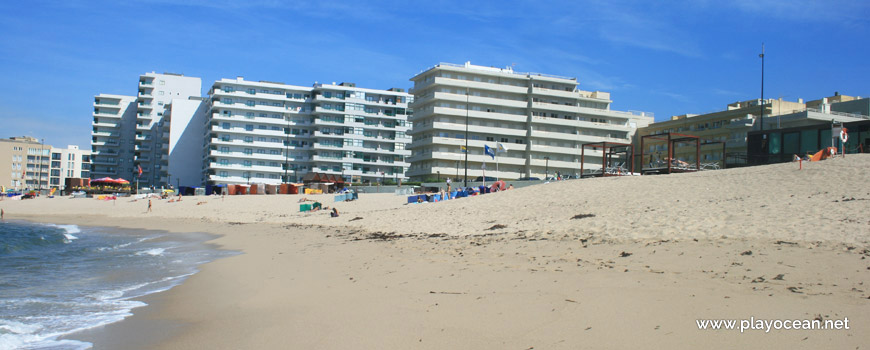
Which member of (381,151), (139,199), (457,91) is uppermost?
(457,91)

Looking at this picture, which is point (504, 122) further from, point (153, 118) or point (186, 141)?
point (153, 118)

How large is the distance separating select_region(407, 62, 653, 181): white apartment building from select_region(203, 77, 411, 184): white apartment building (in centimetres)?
1355

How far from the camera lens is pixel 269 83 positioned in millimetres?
92875

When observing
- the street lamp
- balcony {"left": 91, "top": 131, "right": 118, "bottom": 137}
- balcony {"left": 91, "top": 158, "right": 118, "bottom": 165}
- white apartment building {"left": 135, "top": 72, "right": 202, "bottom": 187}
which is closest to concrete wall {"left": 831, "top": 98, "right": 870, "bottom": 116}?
the street lamp

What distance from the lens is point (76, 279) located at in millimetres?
12789

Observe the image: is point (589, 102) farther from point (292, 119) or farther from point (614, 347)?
point (614, 347)

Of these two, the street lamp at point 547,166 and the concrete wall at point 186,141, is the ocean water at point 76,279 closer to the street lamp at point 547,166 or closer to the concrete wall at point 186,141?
the street lamp at point 547,166

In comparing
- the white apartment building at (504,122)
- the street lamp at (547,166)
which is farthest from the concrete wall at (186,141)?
the street lamp at (547,166)

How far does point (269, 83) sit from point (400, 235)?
264 ft

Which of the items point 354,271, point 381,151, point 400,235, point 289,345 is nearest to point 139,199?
point 381,151

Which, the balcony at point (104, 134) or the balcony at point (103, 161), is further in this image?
the balcony at point (104, 134)

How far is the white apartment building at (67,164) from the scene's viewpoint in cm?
13562

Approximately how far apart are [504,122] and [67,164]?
4659 inches

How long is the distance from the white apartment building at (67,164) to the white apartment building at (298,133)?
64.7 meters
